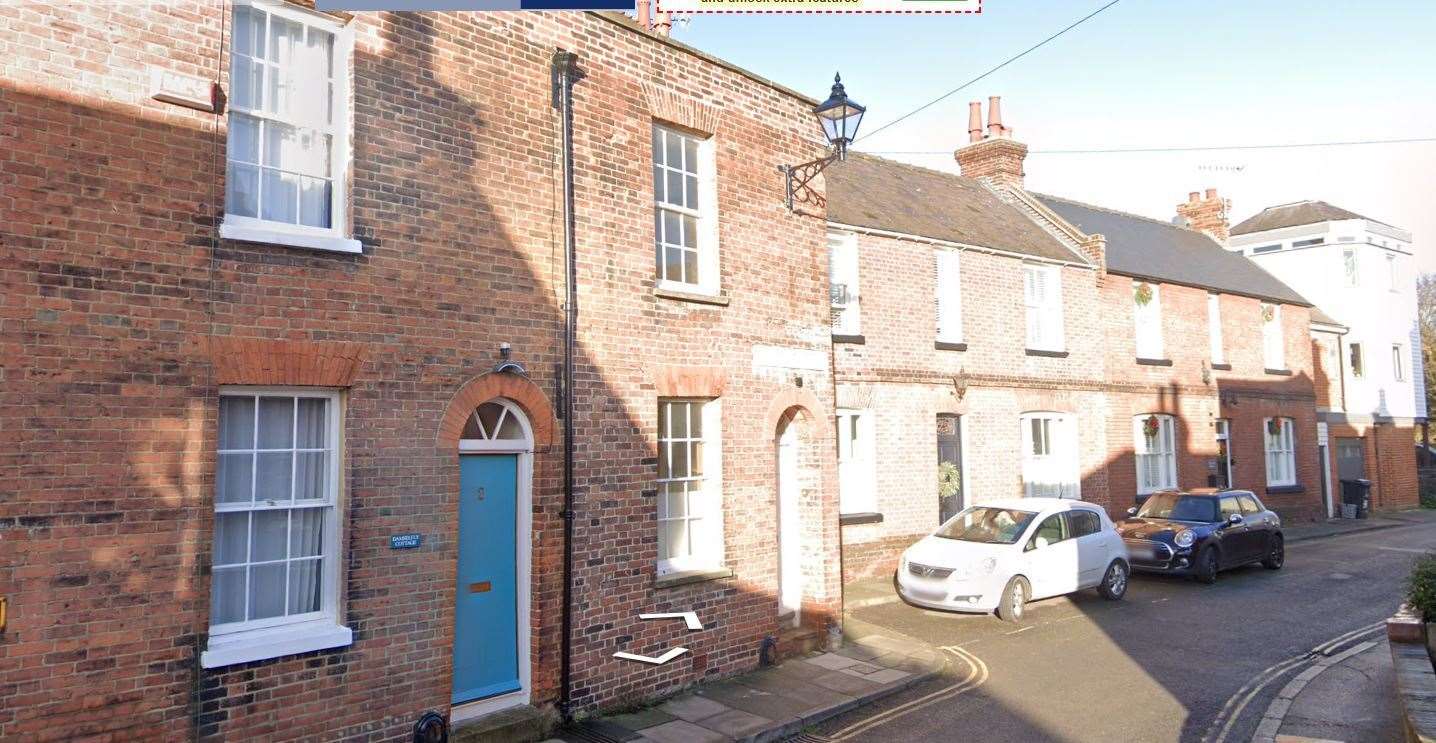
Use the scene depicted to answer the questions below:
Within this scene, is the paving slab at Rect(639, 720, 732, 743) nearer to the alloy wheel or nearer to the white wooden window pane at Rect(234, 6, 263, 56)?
the white wooden window pane at Rect(234, 6, 263, 56)

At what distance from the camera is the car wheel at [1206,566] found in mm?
15637

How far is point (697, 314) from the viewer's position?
1005 cm

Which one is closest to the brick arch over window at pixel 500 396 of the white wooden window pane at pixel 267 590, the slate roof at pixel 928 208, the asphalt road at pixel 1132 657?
the white wooden window pane at pixel 267 590

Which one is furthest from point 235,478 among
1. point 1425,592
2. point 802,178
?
point 1425,592

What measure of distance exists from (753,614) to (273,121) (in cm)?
699

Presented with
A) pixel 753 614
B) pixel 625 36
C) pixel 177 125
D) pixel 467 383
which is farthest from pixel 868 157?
pixel 177 125

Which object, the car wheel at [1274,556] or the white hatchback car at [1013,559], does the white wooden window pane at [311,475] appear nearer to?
the white hatchback car at [1013,559]

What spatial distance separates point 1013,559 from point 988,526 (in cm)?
92

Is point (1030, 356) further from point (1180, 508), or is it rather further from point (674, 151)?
point (674, 151)

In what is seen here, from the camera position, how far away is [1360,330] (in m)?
31.3

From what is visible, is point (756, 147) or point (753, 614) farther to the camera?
point (756, 147)

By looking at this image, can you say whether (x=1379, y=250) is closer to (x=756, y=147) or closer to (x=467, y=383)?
(x=756, y=147)

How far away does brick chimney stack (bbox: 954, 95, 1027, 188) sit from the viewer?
2377cm

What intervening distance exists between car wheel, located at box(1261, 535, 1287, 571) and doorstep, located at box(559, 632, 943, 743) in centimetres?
998
